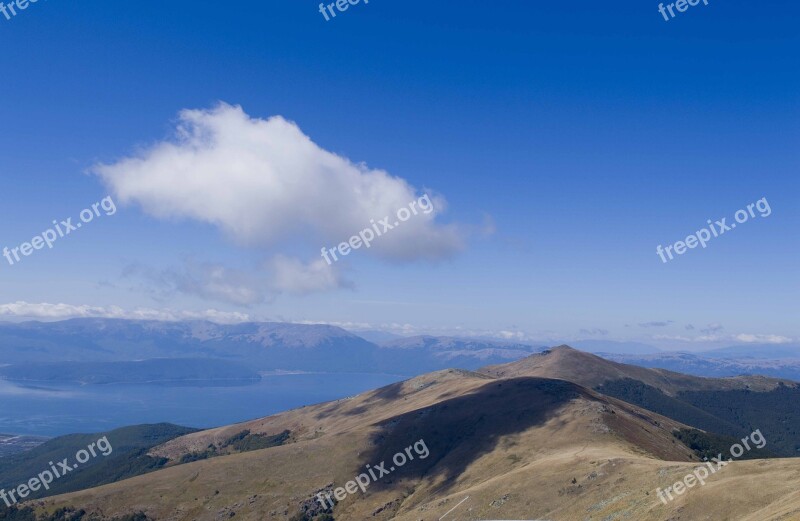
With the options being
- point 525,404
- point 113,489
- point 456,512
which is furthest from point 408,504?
point 113,489

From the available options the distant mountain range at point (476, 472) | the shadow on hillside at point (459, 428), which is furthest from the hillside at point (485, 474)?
the shadow on hillside at point (459, 428)

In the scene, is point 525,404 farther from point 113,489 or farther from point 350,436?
point 113,489

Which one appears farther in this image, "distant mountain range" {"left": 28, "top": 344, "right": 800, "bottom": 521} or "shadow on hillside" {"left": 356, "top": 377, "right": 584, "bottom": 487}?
"shadow on hillside" {"left": 356, "top": 377, "right": 584, "bottom": 487}

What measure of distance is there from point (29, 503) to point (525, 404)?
587 ft

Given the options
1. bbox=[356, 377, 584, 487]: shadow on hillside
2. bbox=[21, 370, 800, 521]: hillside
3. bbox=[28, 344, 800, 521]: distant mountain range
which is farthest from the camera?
bbox=[356, 377, 584, 487]: shadow on hillside

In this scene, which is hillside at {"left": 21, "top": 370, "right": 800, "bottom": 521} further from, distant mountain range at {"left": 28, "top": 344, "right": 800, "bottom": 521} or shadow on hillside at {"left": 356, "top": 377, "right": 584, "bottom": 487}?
shadow on hillside at {"left": 356, "top": 377, "right": 584, "bottom": 487}

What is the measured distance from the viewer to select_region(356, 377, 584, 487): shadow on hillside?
150875mm

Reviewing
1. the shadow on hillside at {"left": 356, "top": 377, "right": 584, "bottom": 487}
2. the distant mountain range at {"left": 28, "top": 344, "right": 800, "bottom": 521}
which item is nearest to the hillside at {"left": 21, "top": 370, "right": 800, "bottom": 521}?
the distant mountain range at {"left": 28, "top": 344, "right": 800, "bottom": 521}

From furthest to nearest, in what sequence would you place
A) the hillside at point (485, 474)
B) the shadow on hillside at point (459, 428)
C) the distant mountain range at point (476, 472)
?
1. the shadow on hillside at point (459, 428)
2. the distant mountain range at point (476, 472)
3. the hillside at point (485, 474)

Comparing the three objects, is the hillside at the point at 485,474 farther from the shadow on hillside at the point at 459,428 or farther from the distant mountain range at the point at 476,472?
the shadow on hillside at the point at 459,428

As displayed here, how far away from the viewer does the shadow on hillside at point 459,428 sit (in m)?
151

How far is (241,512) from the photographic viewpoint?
13962cm

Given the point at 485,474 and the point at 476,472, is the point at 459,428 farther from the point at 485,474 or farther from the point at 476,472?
the point at 485,474

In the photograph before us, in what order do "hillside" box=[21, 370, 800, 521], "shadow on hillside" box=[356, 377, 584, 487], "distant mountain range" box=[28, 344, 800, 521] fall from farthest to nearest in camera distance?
"shadow on hillside" box=[356, 377, 584, 487], "distant mountain range" box=[28, 344, 800, 521], "hillside" box=[21, 370, 800, 521]
